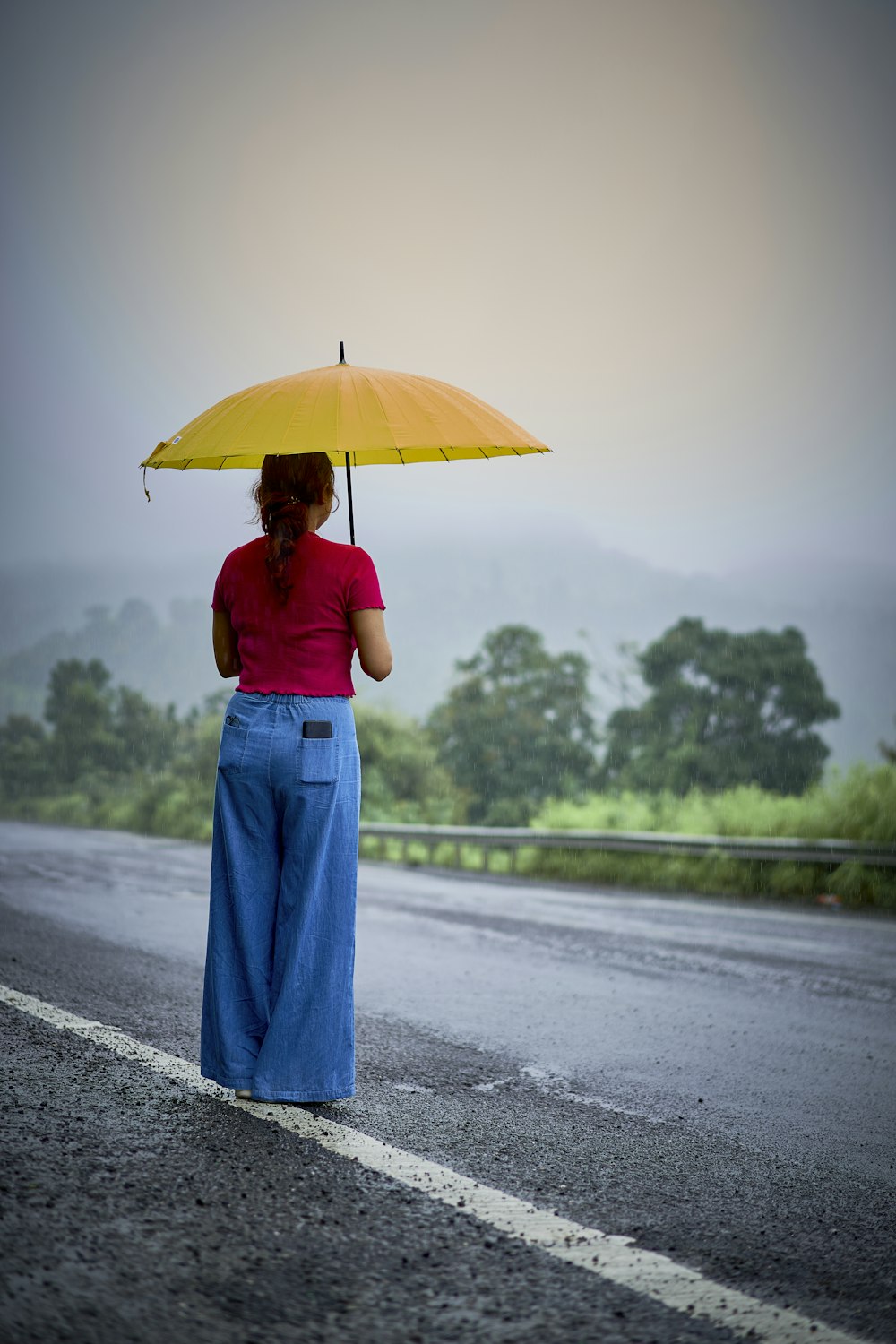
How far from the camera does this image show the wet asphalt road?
2.75 meters

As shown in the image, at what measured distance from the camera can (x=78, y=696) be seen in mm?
89375

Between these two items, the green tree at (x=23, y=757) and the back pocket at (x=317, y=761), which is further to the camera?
the green tree at (x=23, y=757)

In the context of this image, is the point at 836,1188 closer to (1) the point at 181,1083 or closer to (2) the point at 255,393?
(1) the point at 181,1083

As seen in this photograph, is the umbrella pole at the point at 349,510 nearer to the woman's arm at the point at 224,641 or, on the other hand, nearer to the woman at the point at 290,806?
the woman at the point at 290,806

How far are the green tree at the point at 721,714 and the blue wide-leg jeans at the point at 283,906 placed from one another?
48.1 meters

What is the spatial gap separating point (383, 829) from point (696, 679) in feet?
113

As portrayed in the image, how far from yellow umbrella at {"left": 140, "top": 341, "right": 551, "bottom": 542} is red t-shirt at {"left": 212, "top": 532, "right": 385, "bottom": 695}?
0.34 metres

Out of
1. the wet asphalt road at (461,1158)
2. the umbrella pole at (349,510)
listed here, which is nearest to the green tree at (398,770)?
the wet asphalt road at (461,1158)

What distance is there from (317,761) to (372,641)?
433 millimetres

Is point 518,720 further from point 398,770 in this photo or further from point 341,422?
point 341,422

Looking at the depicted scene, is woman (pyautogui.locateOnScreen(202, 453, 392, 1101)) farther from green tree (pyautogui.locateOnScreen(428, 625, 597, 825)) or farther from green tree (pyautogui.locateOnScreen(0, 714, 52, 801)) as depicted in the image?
green tree (pyautogui.locateOnScreen(0, 714, 52, 801))

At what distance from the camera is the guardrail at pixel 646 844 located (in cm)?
1373

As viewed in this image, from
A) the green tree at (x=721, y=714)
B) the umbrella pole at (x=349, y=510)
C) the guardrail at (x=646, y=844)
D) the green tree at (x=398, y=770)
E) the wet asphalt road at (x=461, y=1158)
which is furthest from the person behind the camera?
the green tree at (x=721, y=714)

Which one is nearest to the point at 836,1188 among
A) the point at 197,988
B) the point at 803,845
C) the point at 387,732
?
the point at 197,988
